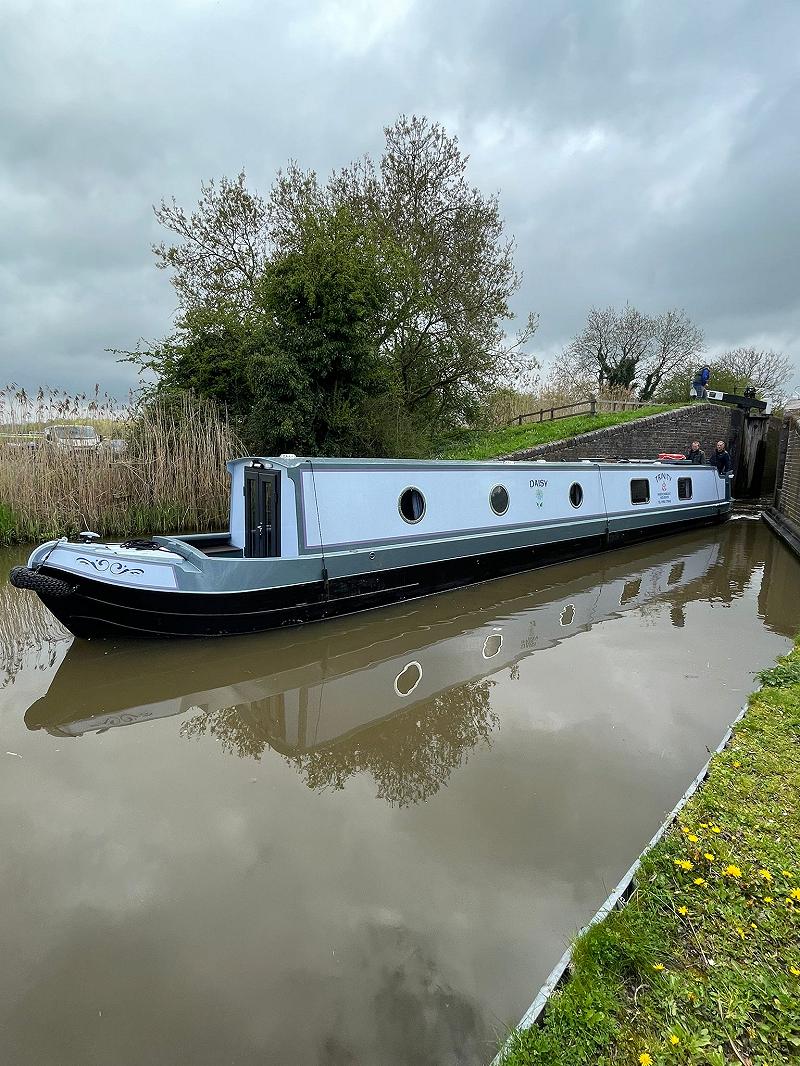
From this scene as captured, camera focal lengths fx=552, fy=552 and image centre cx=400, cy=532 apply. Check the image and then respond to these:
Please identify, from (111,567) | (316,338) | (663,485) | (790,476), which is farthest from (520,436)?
(111,567)

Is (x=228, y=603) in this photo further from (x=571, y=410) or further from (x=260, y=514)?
(x=571, y=410)

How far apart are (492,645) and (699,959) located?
3.46m

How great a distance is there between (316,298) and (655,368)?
25980mm

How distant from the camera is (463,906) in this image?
7.30ft

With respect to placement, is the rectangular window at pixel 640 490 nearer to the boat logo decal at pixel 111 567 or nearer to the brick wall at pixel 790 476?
the brick wall at pixel 790 476

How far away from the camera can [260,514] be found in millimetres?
5562

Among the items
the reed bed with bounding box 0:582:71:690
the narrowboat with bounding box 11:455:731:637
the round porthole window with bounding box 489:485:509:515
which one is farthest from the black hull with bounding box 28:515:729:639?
the round porthole window with bounding box 489:485:509:515

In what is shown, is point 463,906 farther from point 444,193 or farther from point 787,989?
point 444,193

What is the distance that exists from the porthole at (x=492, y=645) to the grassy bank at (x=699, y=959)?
253cm

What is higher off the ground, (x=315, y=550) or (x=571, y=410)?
(x=571, y=410)

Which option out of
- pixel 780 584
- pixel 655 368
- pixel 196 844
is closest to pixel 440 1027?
pixel 196 844

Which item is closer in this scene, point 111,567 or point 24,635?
point 111,567

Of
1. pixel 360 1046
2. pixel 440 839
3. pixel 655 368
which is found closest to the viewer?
pixel 360 1046

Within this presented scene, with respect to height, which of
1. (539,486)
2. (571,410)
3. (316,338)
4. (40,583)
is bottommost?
(40,583)
